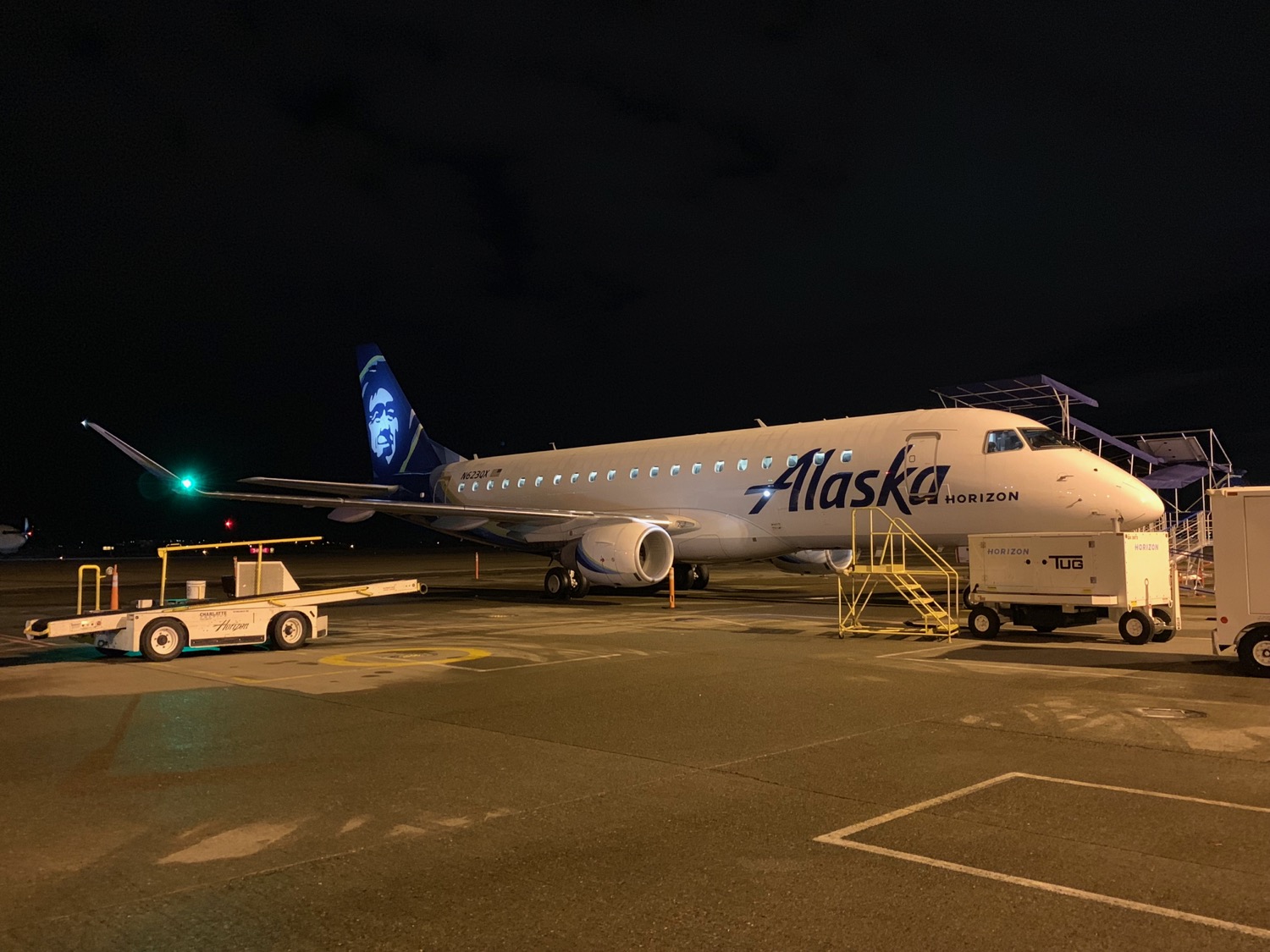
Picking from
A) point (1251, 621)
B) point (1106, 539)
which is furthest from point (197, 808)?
point (1106, 539)

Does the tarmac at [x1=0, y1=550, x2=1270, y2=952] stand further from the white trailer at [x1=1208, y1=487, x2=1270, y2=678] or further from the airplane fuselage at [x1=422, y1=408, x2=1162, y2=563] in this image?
the airplane fuselage at [x1=422, y1=408, x2=1162, y2=563]

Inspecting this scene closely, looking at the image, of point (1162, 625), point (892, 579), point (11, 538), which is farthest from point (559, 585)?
point (11, 538)

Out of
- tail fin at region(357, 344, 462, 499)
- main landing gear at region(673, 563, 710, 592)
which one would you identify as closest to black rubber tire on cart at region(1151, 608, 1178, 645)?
main landing gear at region(673, 563, 710, 592)

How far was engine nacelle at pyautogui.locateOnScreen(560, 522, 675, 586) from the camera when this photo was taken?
20.3 m

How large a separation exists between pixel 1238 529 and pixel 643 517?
14606 mm

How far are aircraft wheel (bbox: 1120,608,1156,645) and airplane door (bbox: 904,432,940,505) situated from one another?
16.6 feet

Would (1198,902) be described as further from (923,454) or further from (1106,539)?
(923,454)

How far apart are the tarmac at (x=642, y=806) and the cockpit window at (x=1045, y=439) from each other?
21.3ft

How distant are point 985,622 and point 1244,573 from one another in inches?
171

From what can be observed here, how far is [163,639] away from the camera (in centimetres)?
1228

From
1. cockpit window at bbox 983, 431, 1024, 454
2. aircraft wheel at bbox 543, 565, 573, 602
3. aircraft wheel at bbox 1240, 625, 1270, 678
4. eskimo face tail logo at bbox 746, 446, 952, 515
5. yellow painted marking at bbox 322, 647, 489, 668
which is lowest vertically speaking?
yellow painted marking at bbox 322, 647, 489, 668

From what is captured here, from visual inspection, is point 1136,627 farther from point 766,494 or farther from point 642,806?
point 642,806

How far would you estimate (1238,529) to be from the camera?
33.3ft

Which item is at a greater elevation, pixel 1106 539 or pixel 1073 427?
pixel 1073 427
